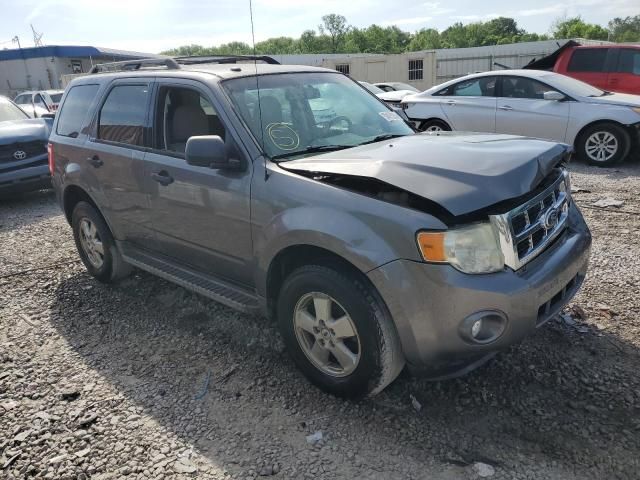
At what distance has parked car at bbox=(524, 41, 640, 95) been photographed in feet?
34.7

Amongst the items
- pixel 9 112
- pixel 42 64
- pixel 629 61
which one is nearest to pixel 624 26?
pixel 42 64

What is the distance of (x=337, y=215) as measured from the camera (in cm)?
258

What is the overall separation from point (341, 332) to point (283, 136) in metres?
1.27

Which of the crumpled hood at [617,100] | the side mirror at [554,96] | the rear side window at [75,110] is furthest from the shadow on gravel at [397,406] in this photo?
the crumpled hood at [617,100]

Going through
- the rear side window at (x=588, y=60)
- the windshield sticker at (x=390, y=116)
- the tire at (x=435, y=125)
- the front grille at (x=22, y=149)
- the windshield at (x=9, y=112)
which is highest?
the rear side window at (x=588, y=60)

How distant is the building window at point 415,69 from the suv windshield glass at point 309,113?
1004 inches

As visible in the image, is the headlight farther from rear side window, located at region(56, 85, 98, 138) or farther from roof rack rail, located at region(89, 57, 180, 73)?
rear side window, located at region(56, 85, 98, 138)

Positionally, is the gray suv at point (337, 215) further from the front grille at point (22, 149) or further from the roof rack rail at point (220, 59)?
the front grille at point (22, 149)

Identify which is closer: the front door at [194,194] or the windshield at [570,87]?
the front door at [194,194]

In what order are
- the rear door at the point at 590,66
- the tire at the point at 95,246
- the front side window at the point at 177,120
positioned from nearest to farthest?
the front side window at the point at 177,120 < the tire at the point at 95,246 < the rear door at the point at 590,66

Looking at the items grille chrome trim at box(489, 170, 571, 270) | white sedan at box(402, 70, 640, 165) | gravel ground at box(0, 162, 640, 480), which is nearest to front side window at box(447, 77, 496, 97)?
white sedan at box(402, 70, 640, 165)

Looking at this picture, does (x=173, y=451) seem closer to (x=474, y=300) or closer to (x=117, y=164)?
(x=474, y=300)

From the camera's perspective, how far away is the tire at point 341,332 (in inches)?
101

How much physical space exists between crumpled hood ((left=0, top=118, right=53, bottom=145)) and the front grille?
0.06 metres
